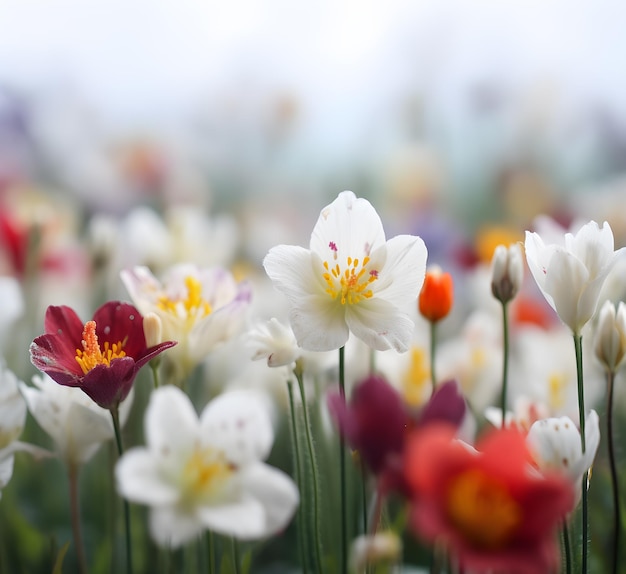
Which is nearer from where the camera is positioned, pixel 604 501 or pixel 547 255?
pixel 547 255

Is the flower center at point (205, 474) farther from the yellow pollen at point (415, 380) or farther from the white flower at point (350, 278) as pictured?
the yellow pollen at point (415, 380)

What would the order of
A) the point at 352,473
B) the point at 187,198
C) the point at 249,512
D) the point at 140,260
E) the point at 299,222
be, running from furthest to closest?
the point at 299,222, the point at 187,198, the point at 140,260, the point at 352,473, the point at 249,512

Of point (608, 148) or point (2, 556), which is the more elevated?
point (608, 148)

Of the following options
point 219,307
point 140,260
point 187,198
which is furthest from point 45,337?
point 187,198

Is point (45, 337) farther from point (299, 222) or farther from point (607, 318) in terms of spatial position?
point (299, 222)

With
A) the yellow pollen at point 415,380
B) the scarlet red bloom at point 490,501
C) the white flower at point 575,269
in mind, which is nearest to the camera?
the scarlet red bloom at point 490,501

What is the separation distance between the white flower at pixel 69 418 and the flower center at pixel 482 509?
6.5 inches

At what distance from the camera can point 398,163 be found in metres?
1.57

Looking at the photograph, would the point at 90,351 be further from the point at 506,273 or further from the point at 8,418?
the point at 506,273

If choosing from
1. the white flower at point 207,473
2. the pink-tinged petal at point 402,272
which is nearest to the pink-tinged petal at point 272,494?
the white flower at point 207,473

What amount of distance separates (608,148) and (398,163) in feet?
1.26

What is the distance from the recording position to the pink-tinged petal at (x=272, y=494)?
0.84ft

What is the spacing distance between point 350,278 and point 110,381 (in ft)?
0.34

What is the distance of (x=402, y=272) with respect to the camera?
1.09ft
